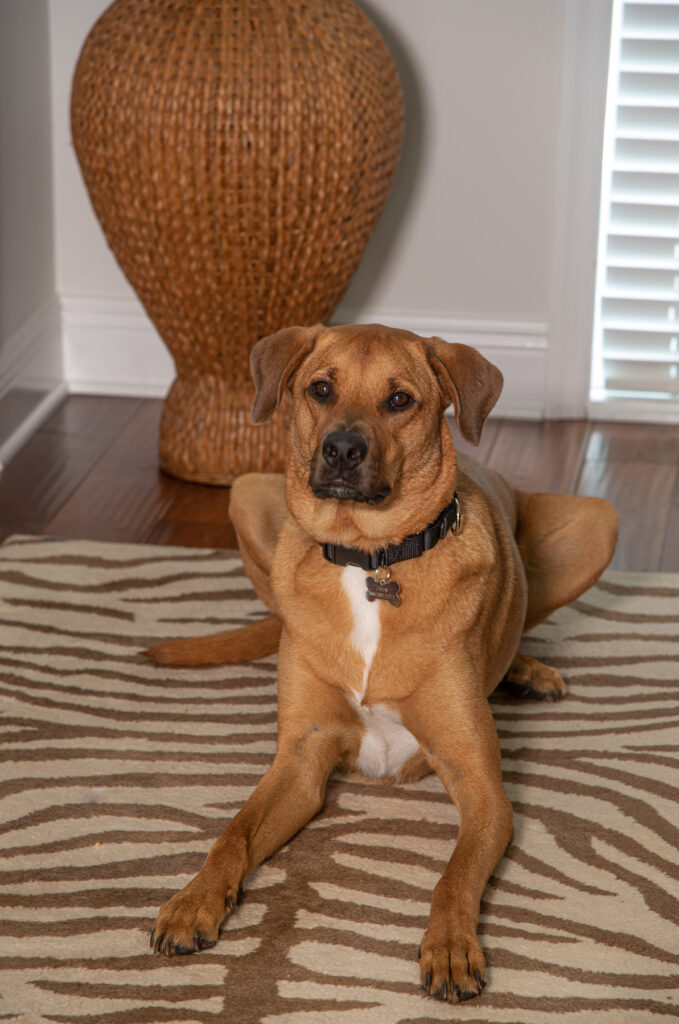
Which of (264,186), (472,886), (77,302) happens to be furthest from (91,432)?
(472,886)

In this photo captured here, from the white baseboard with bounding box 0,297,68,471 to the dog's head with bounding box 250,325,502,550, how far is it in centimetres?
172

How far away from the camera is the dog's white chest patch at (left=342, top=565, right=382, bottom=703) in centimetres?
209

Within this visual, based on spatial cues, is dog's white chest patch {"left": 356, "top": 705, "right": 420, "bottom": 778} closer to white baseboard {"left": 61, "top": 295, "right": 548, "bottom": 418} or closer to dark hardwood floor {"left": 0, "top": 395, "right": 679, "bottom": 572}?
dark hardwood floor {"left": 0, "top": 395, "right": 679, "bottom": 572}

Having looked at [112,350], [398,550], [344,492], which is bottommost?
[112,350]

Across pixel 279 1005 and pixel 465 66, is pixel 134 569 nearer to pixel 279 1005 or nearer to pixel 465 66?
pixel 279 1005

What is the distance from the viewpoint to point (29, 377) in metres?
3.89

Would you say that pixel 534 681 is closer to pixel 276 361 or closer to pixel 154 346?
pixel 276 361

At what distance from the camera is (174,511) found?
11.3 ft

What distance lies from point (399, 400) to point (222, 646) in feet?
2.74

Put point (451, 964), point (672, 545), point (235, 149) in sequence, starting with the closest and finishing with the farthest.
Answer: point (451, 964) < point (235, 149) < point (672, 545)

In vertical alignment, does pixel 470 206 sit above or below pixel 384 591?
above

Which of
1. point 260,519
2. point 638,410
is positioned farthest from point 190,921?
point 638,410

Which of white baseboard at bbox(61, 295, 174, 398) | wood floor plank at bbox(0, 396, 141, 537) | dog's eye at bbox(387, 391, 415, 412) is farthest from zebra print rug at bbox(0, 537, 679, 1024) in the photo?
white baseboard at bbox(61, 295, 174, 398)

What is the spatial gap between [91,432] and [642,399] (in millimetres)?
1702
